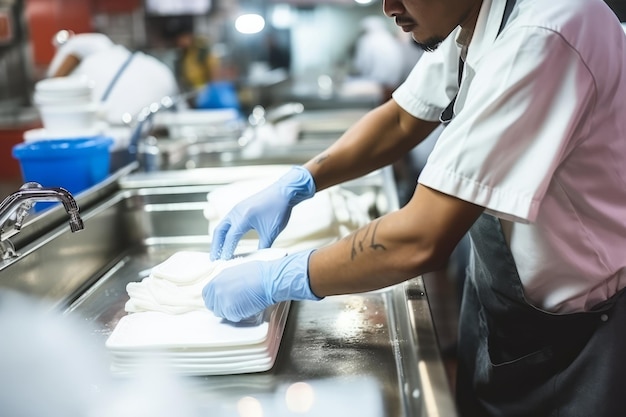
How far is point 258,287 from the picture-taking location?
1283 millimetres

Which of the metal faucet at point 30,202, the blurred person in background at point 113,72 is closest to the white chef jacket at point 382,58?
the blurred person in background at point 113,72

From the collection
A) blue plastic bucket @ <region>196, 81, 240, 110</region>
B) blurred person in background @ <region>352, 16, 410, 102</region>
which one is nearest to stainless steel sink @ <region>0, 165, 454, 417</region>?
blue plastic bucket @ <region>196, 81, 240, 110</region>

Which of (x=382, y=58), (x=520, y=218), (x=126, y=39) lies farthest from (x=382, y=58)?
(x=520, y=218)

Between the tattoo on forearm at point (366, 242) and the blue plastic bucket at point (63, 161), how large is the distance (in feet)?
3.87

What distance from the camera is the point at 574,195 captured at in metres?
1.23

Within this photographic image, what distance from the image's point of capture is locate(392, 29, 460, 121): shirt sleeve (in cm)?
A: 169

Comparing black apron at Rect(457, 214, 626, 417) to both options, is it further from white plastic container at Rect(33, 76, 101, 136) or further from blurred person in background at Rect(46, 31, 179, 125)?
blurred person in background at Rect(46, 31, 179, 125)

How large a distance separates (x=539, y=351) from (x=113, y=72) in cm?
256

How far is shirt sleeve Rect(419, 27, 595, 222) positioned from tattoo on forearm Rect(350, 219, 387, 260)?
170 millimetres

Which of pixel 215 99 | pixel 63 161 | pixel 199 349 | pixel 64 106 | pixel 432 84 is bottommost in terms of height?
pixel 215 99

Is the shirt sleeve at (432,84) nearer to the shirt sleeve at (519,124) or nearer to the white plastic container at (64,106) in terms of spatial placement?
the shirt sleeve at (519,124)

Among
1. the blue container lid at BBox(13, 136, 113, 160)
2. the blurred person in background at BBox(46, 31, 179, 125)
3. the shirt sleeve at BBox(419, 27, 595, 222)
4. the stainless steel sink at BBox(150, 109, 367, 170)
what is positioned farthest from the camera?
the blurred person in background at BBox(46, 31, 179, 125)

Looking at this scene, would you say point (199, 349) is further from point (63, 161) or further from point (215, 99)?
point (215, 99)

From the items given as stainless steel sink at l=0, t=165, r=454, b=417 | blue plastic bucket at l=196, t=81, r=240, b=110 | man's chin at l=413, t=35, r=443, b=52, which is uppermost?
man's chin at l=413, t=35, r=443, b=52
